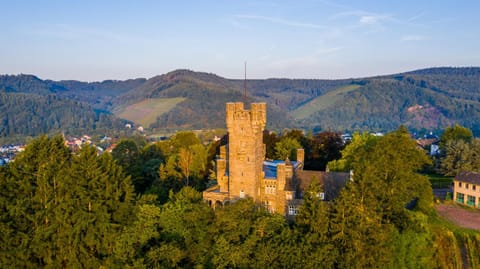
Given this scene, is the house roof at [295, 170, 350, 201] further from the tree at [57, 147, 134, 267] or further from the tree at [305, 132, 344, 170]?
the tree at [305, 132, 344, 170]

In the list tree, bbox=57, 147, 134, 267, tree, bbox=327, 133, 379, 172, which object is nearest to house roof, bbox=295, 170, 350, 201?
tree, bbox=327, 133, 379, 172

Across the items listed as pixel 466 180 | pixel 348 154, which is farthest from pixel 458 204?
pixel 348 154

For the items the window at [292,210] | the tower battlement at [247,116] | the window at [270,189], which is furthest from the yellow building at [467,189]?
the tower battlement at [247,116]

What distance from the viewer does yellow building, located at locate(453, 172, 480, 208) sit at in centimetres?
4681

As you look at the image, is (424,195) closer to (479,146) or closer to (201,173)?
(479,146)

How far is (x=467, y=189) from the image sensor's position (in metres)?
47.5

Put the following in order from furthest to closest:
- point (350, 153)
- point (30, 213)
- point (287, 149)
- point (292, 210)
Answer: point (287, 149)
point (350, 153)
point (292, 210)
point (30, 213)

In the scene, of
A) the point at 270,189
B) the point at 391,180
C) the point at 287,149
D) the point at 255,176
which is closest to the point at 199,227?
the point at 255,176

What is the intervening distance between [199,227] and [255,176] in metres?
8.19

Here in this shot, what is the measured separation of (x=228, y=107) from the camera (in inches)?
1490

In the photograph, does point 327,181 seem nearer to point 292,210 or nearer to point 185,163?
point 292,210

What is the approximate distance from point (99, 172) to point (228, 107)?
1334 centimetres

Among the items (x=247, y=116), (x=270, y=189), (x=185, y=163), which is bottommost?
(x=185, y=163)

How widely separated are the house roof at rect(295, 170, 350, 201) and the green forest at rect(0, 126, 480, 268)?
9.55 ft
